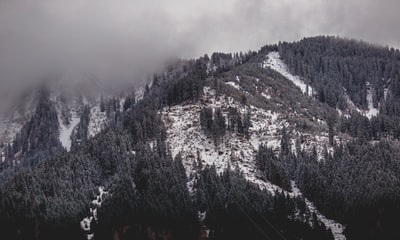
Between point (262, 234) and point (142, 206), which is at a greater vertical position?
point (142, 206)

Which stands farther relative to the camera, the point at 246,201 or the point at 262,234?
the point at 246,201

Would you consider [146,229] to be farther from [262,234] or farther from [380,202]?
[380,202]

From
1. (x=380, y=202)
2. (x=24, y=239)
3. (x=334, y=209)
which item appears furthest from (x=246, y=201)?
(x=24, y=239)

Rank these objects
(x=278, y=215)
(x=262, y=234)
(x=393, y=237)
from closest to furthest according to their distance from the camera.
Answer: (x=393, y=237) → (x=262, y=234) → (x=278, y=215)

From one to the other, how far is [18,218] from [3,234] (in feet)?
51.9

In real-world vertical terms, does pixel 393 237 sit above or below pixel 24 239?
below

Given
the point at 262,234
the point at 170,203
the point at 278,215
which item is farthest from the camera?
the point at 170,203

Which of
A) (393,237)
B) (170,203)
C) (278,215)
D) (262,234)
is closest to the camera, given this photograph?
(393,237)

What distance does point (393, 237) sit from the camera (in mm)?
163250

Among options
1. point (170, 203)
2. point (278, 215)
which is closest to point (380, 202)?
point (278, 215)

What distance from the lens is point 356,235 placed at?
174875 millimetres

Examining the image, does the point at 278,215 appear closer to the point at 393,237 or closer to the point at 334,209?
the point at 334,209

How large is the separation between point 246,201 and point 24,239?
255 ft

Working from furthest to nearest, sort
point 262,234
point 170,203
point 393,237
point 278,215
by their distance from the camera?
1. point 170,203
2. point 278,215
3. point 262,234
4. point 393,237
